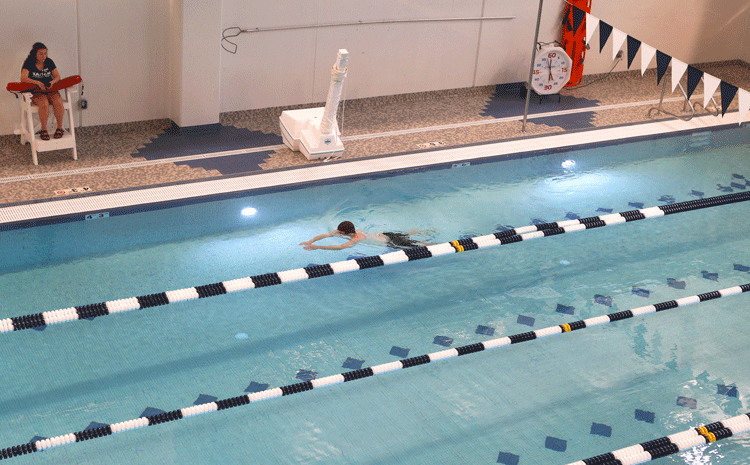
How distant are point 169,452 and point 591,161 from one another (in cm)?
512

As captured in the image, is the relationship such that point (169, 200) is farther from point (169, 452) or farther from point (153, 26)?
point (169, 452)

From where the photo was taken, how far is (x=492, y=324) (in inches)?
200

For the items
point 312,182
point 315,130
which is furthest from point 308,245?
point 315,130

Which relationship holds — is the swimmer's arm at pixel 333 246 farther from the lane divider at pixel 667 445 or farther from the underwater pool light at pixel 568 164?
the lane divider at pixel 667 445

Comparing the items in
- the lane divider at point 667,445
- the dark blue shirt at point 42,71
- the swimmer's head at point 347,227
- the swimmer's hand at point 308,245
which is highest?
the dark blue shirt at point 42,71

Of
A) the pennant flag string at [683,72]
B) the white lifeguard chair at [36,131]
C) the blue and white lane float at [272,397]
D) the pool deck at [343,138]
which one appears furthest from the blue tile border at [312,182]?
the blue and white lane float at [272,397]

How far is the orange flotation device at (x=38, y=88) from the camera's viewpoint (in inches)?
243

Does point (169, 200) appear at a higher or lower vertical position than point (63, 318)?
lower

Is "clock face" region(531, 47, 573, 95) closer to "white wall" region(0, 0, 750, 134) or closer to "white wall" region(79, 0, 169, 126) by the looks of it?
"white wall" region(0, 0, 750, 134)

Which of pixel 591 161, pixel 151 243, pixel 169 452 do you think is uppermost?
pixel 591 161

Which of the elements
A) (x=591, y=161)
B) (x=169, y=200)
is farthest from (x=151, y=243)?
(x=591, y=161)

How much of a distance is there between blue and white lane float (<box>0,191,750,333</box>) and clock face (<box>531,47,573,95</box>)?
14.4 feet

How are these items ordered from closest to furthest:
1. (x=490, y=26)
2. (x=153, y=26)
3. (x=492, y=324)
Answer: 1. (x=492, y=324)
2. (x=153, y=26)
3. (x=490, y=26)

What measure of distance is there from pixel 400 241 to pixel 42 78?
326cm
